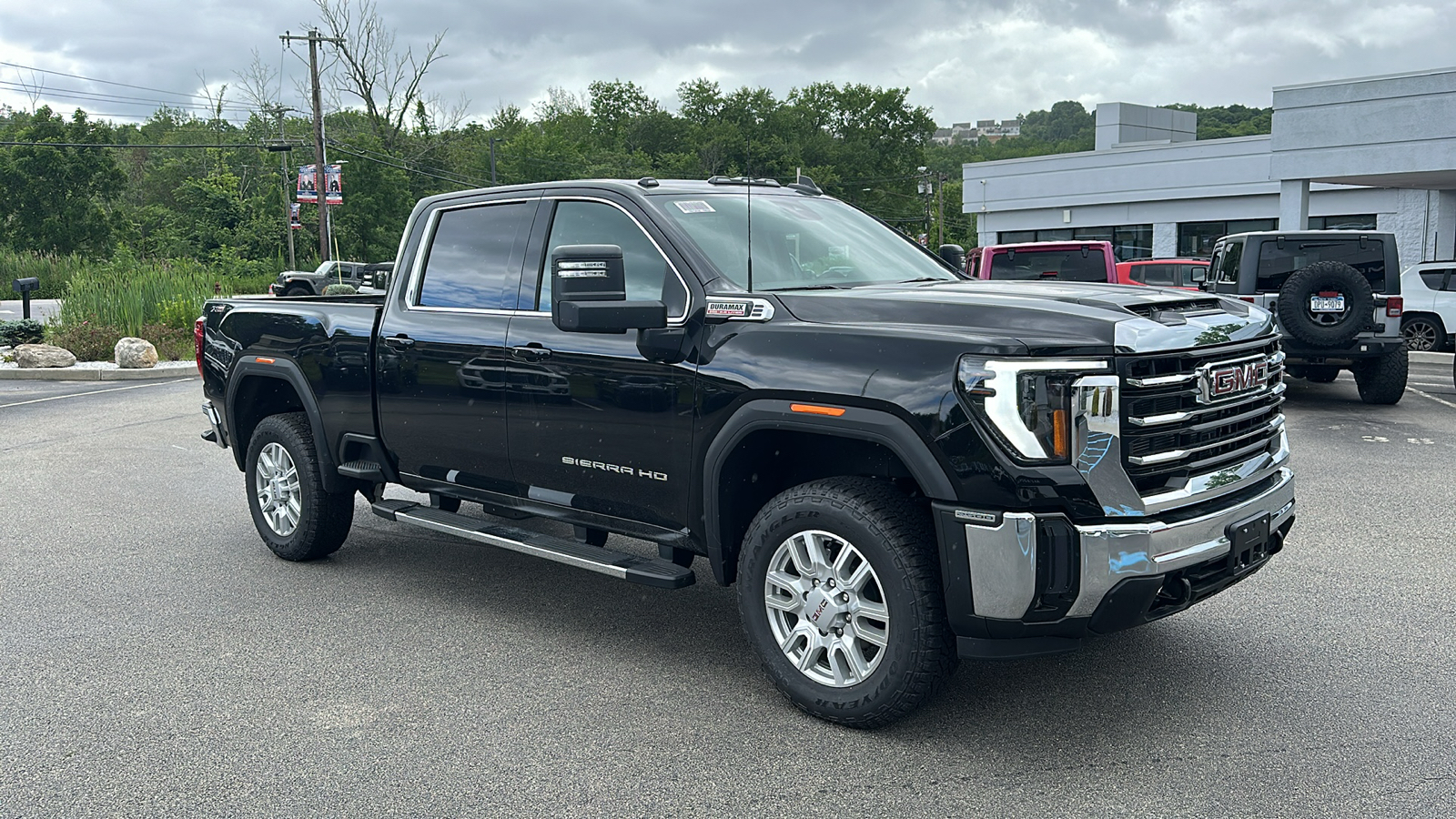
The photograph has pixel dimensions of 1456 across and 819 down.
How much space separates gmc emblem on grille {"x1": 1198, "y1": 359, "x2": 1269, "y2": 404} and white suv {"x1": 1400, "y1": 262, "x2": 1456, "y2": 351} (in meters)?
16.6

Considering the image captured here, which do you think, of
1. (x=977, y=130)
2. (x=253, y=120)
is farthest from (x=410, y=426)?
(x=977, y=130)

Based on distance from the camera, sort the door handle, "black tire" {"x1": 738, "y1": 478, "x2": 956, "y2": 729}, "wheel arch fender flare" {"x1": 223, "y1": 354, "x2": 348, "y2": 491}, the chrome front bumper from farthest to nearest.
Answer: "wheel arch fender flare" {"x1": 223, "y1": 354, "x2": 348, "y2": 491}
the door handle
"black tire" {"x1": 738, "y1": 478, "x2": 956, "y2": 729}
the chrome front bumper

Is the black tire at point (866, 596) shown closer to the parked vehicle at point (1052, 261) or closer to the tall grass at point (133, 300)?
the parked vehicle at point (1052, 261)

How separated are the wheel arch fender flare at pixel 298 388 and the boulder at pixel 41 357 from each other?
13.6m

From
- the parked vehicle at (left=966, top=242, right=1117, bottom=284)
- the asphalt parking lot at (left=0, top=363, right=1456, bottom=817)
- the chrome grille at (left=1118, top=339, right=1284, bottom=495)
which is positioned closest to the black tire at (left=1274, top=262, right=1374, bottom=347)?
the parked vehicle at (left=966, top=242, right=1117, bottom=284)

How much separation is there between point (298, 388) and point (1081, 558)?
446 cm

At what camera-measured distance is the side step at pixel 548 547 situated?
463 cm

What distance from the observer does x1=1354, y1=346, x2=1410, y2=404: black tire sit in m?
13.0

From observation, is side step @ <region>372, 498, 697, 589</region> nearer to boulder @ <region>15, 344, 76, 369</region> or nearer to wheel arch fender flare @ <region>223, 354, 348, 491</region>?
wheel arch fender flare @ <region>223, 354, 348, 491</region>

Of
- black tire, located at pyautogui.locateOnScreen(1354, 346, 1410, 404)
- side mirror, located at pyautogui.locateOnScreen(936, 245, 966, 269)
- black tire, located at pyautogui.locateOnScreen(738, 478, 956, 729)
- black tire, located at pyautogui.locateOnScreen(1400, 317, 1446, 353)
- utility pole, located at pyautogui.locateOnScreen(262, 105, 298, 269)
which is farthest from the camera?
utility pole, located at pyautogui.locateOnScreen(262, 105, 298, 269)

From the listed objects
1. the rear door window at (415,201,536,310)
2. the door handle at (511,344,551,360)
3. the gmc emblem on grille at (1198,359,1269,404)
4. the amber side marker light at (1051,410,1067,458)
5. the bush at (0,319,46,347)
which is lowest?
the bush at (0,319,46,347)

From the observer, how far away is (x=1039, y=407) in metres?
3.70

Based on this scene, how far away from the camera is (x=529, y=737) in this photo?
4.15 m

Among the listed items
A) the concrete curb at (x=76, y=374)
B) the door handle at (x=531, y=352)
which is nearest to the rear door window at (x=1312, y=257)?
the door handle at (x=531, y=352)
